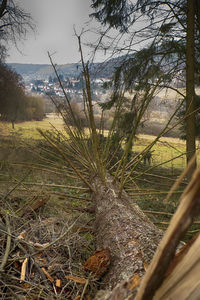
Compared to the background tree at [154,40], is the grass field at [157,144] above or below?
below

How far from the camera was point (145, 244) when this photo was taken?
119 cm

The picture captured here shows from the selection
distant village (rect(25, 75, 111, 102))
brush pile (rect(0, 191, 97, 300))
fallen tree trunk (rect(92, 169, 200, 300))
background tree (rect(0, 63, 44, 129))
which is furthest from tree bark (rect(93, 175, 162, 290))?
background tree (rect(0, 63, 44, 129))

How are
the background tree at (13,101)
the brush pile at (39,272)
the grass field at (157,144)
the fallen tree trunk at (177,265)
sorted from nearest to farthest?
the fallen tree trunk at (177,265)
the brush pile at (39,272)
the grass field at (157,144)
the background tree at (13,101)

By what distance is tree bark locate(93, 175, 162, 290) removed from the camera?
3.58ft

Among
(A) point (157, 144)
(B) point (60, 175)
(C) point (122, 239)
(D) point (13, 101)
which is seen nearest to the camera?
(C) point (122, 239)

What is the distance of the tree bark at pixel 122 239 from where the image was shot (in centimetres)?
109

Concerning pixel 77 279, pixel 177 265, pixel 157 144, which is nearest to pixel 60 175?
pixel 157 144

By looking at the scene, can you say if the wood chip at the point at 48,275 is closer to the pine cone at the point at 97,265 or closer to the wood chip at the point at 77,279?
the wood chip at the point at 77,279

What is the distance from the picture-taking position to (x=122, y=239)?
1.30 m

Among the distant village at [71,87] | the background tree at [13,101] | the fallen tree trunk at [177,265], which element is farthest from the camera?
the background tree at [13,101]

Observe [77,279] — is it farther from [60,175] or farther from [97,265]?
[60,175]

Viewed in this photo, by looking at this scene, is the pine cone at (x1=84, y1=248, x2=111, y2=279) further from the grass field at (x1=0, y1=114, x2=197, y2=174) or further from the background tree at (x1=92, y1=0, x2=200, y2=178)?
the background tree at (x1=92, y1=0, x2=200, y2=178)

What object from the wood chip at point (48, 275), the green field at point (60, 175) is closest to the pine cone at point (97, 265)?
the wood chip at point (48, 275)

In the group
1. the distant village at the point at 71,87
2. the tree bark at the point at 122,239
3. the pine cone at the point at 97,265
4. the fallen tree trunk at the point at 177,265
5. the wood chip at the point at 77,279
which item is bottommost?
the wood chip at the point at 77,279
